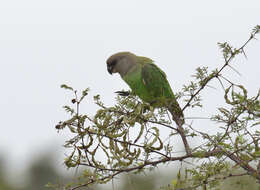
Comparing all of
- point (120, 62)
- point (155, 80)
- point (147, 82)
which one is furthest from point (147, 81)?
point (120, 62)

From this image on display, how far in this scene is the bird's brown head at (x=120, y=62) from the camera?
786 cm

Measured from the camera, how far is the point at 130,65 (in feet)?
25.6

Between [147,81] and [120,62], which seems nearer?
[147,81]

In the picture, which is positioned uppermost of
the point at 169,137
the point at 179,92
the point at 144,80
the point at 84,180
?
the point at 144,80

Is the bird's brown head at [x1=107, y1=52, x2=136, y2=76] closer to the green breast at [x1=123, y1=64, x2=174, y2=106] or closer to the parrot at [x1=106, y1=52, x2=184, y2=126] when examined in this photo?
the parrot at [x1=106, y1=52, x2=184, y2=126]

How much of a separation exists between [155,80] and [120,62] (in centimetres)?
122

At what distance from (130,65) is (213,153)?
433cm

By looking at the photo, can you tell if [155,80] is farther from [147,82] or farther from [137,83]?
[137,83]

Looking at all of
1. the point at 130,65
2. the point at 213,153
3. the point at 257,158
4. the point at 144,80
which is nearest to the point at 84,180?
the point at 213,153

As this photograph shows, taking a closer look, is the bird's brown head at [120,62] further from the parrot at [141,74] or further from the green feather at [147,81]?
the green feather at [147,81]

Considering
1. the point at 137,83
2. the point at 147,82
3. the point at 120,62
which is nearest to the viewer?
the point at 147,82

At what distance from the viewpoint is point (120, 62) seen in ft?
26.5

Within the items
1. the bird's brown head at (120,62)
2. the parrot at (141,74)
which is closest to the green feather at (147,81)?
the parrot at (141,74)

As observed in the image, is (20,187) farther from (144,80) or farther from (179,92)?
(179,92)
